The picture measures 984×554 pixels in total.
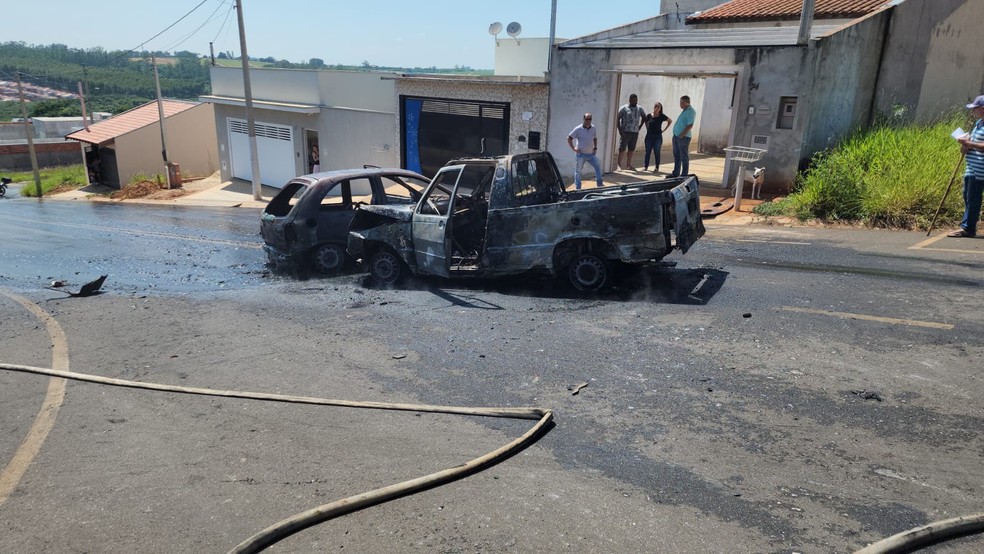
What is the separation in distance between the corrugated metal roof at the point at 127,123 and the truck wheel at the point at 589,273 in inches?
1266

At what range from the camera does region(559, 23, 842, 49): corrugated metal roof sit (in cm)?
1434

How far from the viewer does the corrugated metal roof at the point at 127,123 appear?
33.8 meters

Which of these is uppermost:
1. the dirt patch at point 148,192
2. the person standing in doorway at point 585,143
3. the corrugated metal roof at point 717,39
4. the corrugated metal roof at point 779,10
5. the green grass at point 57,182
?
the corrugated metal roof at point 779,10

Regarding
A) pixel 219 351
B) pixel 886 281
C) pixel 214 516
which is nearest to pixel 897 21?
pixel 886 281

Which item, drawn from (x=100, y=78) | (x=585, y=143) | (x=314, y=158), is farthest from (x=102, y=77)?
(x=585, y=143)

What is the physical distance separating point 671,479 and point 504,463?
1103mm

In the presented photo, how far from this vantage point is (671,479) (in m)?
4.27

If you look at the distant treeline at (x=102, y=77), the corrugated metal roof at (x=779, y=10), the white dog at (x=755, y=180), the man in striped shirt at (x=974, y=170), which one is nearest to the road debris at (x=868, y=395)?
the man in striped shirt at (x=974, y=170)

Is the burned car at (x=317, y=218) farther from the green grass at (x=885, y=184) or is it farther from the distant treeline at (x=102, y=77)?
the distant treeline at (x=102, y=77)

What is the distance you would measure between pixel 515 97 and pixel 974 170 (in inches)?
456

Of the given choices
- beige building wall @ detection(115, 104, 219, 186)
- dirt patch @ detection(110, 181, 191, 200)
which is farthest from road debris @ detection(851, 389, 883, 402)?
beige building wall @ detection(115, 104, 219, 186)

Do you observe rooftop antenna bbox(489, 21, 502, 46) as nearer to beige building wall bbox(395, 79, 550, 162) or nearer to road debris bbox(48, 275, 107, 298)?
beige building wall bbox(395, 79, 550, 162)

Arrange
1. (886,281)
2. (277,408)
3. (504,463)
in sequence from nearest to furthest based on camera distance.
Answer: (504,463) → (277,408) → (886,281)

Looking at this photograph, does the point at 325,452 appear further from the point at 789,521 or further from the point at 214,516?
the point at 789,521
